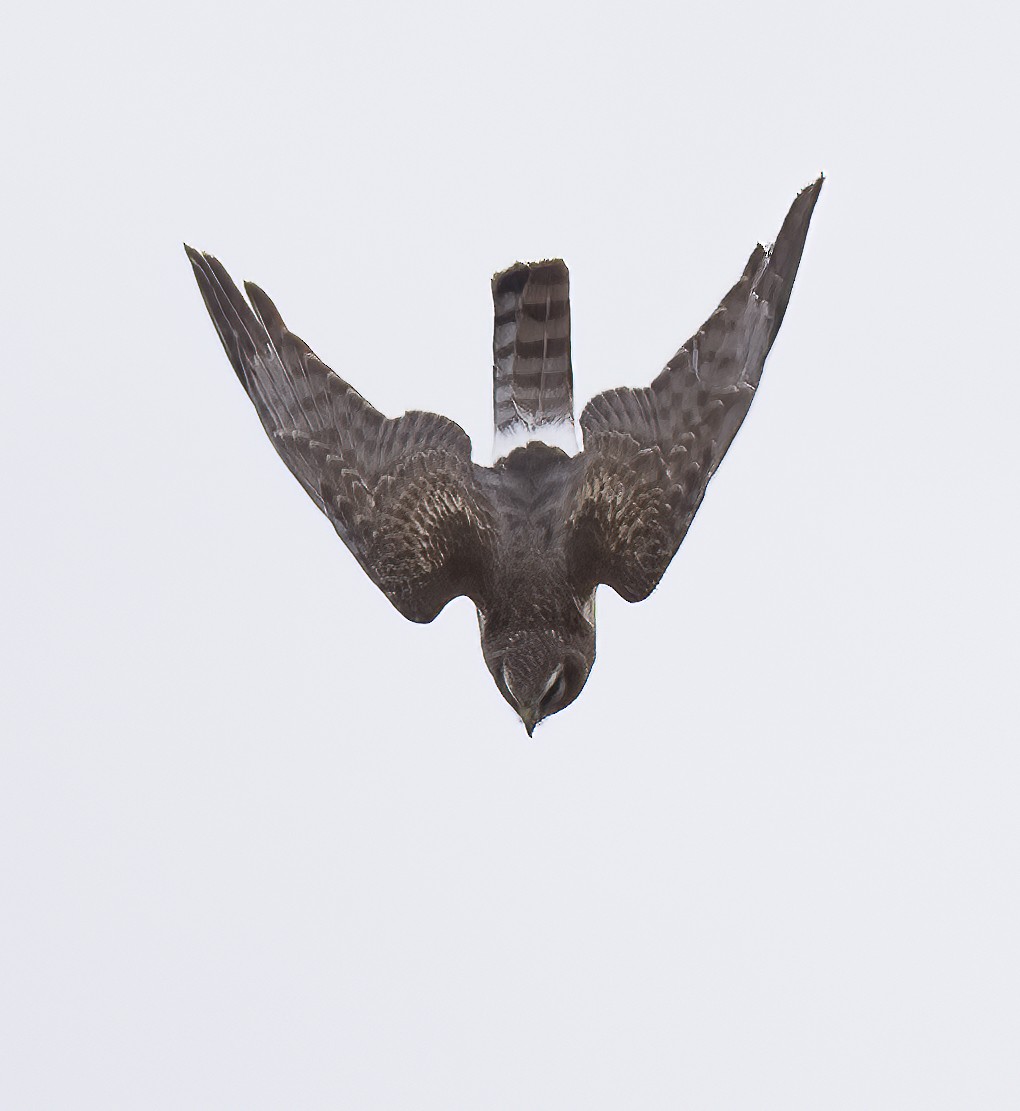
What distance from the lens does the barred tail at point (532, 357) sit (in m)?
11.0

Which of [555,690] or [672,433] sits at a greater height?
[672,433]

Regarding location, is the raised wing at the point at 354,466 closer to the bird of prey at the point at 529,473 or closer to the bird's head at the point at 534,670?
the bird of prey at the point at 529,473

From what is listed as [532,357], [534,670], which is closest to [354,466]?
[532,357]

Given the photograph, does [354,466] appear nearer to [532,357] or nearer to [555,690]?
[532,357]

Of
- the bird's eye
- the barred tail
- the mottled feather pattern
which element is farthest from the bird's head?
the mottled feather pattern

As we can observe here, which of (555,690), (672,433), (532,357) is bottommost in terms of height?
(555,690)

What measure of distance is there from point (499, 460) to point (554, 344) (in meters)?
0.73

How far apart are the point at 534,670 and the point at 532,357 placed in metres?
1.88

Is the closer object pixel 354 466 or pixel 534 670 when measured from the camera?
pixel 534 670

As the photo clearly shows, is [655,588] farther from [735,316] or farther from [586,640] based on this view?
[735,316]

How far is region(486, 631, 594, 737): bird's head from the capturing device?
10.5 m

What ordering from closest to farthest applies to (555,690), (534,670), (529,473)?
(534,670)
(555,690)
(529,473)

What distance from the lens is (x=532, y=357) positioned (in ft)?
36.7

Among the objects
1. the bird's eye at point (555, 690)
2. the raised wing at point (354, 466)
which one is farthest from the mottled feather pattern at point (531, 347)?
the bird's eye at point (555, 690)
